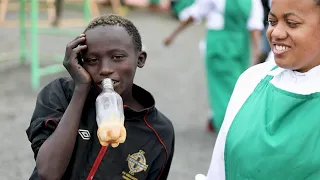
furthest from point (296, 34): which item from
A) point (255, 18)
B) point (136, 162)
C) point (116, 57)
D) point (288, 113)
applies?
point (255, 18)

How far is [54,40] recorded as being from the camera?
37.3 ft

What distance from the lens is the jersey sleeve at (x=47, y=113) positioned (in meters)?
2.33

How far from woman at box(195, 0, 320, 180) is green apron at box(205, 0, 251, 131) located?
11.9ft

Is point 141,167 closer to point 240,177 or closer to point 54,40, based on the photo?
point 240,177

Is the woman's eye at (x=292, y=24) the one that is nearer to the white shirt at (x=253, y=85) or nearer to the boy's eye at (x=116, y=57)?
the white shirt at (x=253, y=85)

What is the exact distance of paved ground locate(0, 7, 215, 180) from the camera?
521 cm

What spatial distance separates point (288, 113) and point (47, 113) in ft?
2.94

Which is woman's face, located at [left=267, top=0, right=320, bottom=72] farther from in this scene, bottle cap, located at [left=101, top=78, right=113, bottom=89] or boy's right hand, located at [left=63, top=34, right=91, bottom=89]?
boy's right hand, located at [left=63, top=34, right=91, bottom=89]

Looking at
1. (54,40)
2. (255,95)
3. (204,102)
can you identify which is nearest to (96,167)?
(255,95)

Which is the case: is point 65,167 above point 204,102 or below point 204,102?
above

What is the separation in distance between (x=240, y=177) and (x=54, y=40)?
31.3ft

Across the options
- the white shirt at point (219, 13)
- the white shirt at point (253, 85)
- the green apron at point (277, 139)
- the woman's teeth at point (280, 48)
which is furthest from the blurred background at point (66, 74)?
the woman's teeth at point (280, 48)

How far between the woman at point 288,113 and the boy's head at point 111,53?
0.47 metres

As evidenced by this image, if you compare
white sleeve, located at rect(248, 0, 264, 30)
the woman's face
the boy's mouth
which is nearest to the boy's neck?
the boy's mouth
